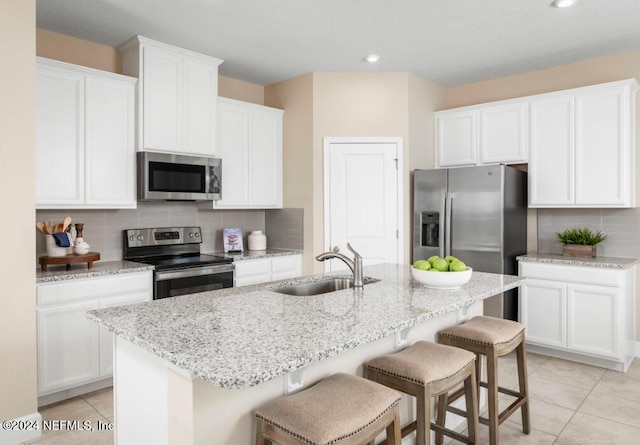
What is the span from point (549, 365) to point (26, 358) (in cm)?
380

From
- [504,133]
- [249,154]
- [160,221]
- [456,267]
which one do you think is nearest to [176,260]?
[160,221]

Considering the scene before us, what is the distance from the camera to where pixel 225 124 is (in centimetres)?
412

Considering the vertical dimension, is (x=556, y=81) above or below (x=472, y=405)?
above

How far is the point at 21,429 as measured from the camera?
244 centimetres

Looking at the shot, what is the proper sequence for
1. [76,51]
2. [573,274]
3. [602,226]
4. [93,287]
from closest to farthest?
[93,287], [76,51], [573,274], [602,226]

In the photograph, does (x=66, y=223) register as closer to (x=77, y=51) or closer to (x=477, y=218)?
(x=77, y=51)

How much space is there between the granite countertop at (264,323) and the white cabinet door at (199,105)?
6.47 ft

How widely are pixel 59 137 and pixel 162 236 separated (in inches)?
48.2

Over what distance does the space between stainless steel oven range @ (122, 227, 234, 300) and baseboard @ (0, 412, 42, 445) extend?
1.08m

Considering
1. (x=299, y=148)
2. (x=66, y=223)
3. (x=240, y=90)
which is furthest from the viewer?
(x=240, y=90)

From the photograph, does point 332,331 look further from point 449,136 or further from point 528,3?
point 449,136

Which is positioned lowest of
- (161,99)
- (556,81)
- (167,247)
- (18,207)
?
(167,247)

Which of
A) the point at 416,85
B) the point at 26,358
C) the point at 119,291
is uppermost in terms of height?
the point at 416,85

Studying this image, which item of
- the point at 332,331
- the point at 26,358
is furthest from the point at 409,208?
the point at 26,358
